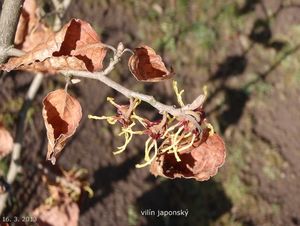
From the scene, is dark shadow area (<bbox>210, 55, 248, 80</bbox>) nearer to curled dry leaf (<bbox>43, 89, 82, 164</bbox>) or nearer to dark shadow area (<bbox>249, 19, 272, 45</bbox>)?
dark shadow area (<bbox>249, 19, 272, 45</bbox>)

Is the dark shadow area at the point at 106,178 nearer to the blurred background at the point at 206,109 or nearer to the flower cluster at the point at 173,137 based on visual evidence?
the blurred background at the point at 206,109

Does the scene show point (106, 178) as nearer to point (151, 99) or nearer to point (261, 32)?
point (151, 99)

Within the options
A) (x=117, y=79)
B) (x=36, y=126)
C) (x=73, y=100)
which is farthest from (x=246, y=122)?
(x=73, y=100)

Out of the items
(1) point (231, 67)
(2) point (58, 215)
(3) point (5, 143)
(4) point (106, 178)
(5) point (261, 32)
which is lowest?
(4) point (106, 178)

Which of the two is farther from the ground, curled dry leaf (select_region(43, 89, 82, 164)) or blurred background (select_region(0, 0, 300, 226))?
curled dry leaf (select_region(43, 89, 82, 164))

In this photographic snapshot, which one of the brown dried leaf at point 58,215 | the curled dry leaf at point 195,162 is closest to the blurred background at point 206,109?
the brown dried leaf at point 58,215

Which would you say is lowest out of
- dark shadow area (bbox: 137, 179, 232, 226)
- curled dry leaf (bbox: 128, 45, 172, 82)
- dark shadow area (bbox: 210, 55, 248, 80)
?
dark shadow area (bbox: 137, 179, 232, 226)

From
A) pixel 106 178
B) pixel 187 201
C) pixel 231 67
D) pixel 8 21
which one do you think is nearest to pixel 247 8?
pixel 231 67

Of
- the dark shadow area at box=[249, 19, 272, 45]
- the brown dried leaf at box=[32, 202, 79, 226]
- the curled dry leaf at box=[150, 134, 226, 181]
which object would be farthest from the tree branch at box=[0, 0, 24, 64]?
the dark shadow area at box=[249, 19, 272, 45]
